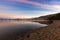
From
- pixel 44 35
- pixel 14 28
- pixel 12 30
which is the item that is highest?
pixel 44 35

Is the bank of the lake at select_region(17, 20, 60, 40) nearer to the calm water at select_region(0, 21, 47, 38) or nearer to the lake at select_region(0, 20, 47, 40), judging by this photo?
the lake at select_region(0, 20, 47, 40)

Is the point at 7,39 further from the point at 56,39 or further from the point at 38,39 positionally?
the point at 56,39

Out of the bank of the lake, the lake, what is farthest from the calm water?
the bank of the lake

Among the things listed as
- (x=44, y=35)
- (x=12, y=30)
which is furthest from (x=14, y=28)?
(x=44, y=35)

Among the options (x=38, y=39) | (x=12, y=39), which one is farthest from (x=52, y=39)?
(x=12, y=39)

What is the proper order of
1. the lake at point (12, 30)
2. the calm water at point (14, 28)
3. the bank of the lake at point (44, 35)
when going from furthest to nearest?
the calm water at point (14, 28) → the lake at point (12, 30) → the bank of the lake at point (44, 35)

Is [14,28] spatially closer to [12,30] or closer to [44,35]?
[12,30]

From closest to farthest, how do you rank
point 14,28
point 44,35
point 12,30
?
point 44,35 < point 12,30 < point 14,28

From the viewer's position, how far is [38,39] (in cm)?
1769

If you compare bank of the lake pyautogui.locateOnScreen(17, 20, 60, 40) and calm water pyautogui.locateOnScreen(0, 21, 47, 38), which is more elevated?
bank of the lake pyautogui.locateOnScreen(17, 20, 60, 40)

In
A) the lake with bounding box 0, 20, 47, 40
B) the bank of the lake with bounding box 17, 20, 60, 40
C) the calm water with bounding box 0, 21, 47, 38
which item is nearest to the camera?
the bank of the lake with bounding box 17, 20, 60, 40

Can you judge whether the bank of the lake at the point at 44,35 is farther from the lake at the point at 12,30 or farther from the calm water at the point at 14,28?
the calm water at the point at 14,28

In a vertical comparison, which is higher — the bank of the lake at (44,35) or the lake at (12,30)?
the bank of the lake at (44,35)

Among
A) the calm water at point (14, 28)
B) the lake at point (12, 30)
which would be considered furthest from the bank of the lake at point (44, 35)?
the calm water at point (14, 28)
